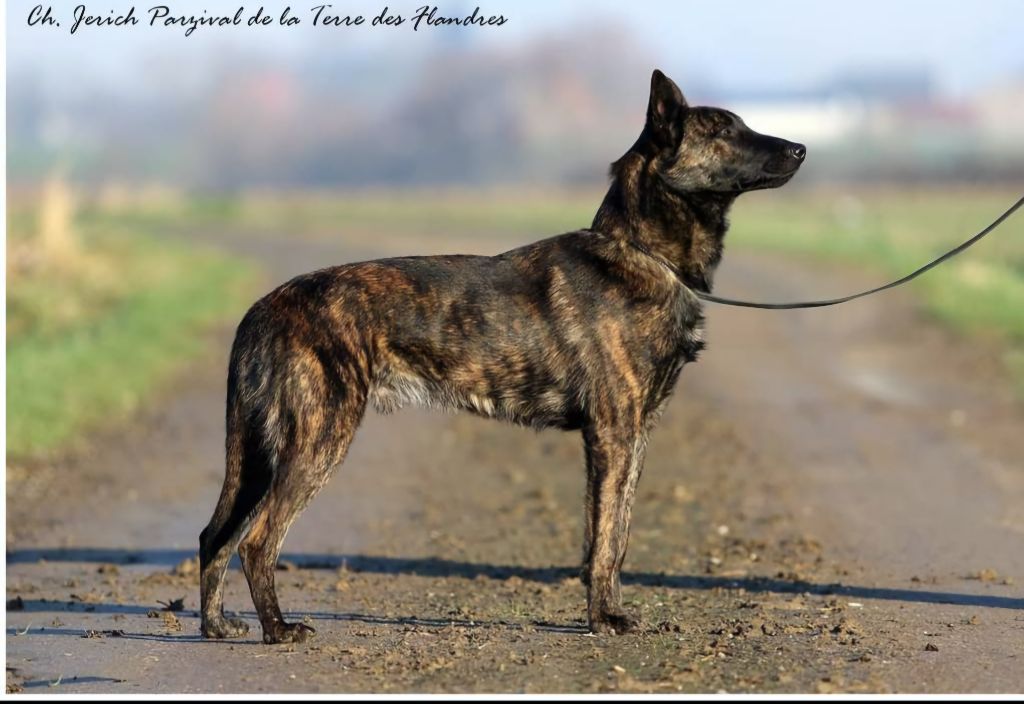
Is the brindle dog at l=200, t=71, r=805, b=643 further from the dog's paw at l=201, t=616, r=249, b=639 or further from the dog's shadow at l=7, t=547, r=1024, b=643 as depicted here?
the dog's shadow at l=7, t=547, r=1024, b=643

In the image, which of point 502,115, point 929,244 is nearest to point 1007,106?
point 929,244

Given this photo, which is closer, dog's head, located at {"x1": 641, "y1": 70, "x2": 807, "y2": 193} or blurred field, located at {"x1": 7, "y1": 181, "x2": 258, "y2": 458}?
dog's head, located at {"x1": 641, "y1": 70, "x2": 807, "y2": 193}

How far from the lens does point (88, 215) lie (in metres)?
37.5

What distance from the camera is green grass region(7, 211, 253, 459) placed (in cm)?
1209

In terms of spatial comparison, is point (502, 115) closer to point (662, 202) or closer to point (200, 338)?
point (200, 338)

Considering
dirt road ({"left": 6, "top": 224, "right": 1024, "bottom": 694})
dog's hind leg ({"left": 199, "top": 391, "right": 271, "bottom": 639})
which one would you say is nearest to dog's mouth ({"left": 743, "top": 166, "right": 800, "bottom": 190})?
dirt road ({"left": 6, "top": 224, "right": 1024, "bottom": 694})

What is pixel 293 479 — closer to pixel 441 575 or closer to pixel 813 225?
pixel 441 575

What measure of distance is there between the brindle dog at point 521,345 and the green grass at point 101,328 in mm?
5059

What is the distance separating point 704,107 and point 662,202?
1.33ft

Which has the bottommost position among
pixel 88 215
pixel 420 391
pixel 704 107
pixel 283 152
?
pixel 420 391

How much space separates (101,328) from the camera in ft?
55.2

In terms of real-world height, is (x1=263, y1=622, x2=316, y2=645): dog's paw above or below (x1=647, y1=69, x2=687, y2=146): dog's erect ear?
below

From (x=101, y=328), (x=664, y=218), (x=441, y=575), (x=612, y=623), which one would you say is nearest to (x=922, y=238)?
(x=101, y=328)

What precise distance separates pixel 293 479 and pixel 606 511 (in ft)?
3.88
